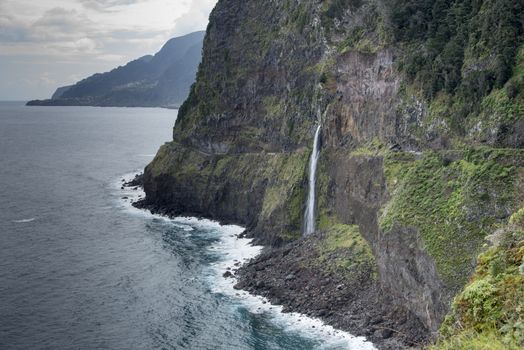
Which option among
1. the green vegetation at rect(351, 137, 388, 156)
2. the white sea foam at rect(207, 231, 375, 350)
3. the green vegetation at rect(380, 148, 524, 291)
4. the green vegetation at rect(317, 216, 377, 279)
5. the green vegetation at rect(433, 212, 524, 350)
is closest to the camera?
the green vegetation at rect(433, 212, 524, 350)

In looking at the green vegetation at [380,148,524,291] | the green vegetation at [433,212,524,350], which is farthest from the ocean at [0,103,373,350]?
the green vegetation at [433,212,524,350]

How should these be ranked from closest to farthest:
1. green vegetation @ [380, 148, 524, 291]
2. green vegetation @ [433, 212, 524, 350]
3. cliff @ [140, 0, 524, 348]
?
green vegetation @ [433, 212, 524, 350] < green vegetation @ [380, 148, 524, 291] < cliff @ [140, 0, 524, 348]

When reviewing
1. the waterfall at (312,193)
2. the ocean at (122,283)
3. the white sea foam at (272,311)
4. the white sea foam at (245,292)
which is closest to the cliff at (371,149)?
the waterfall at (312,193)

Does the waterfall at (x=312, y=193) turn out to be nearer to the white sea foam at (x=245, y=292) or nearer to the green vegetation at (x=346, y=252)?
the green vegetation at (x=346, y=252)

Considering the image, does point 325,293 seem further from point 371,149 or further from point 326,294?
point 371,149

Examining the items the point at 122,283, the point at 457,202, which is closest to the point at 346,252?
the point at 457,202

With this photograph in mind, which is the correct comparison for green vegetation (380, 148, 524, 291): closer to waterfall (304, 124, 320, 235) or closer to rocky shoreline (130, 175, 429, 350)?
rocky shoreline (130, 175, 429, 350)
